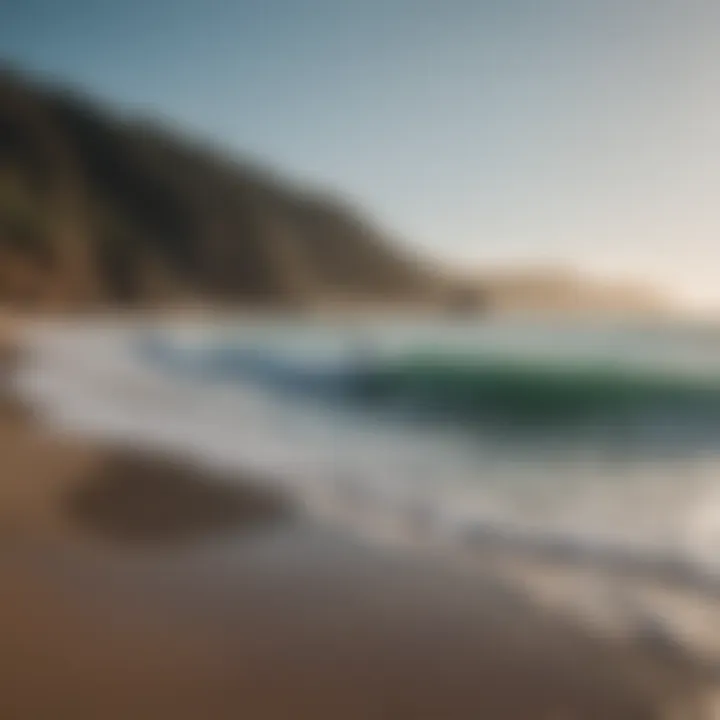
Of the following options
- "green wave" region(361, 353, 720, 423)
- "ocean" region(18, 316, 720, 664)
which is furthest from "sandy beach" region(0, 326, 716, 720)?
"green wave" region(361, 353, 720, 423)

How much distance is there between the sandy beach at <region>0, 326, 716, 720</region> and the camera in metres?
1.75

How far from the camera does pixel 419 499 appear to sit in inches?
169

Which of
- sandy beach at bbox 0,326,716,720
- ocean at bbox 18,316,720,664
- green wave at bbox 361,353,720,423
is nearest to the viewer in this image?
sandy beach at bbox 0,326,716,720

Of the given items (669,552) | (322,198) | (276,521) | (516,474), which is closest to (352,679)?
(276,521)

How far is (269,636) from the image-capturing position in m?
2.11

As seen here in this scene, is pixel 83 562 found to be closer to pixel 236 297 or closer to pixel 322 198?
pixel 236 297

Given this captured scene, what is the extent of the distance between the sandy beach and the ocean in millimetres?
479

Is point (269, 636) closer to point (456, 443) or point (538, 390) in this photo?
point (456, 443)

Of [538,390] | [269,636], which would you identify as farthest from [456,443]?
[538,390]

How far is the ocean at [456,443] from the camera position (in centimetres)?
358

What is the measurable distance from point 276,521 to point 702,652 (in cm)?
201

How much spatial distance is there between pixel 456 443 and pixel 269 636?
206 inches

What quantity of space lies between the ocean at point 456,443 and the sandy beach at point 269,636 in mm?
479

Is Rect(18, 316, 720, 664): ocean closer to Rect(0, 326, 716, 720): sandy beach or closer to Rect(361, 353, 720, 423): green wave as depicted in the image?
Rect(361, 353, 720, 423): green wave
